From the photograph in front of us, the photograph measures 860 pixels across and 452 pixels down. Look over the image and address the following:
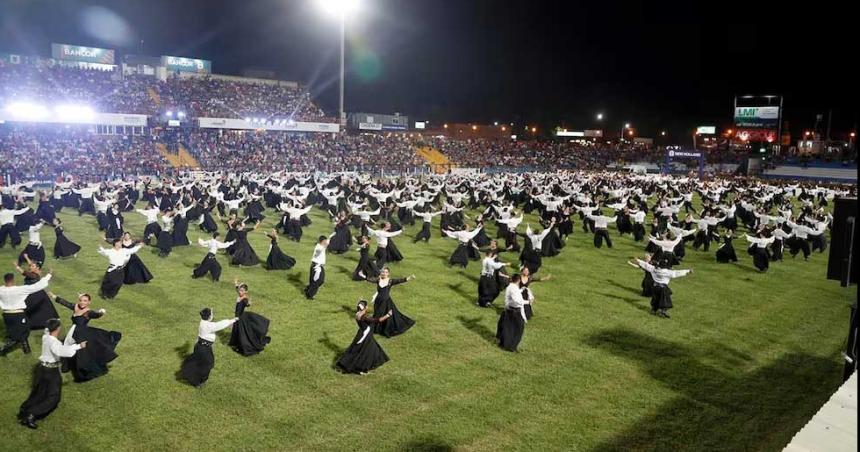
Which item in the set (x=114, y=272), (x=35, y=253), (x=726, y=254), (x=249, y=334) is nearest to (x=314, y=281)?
(x=249, y=334)

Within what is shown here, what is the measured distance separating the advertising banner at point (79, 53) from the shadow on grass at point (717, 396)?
62929 millimetres

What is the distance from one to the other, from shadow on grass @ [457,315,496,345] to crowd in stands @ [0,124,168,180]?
1242 inches

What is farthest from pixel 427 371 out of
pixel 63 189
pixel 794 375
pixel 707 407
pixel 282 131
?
pixel 282 131

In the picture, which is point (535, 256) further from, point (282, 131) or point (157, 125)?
point (282, 131)

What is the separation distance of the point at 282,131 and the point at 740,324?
49.2 m

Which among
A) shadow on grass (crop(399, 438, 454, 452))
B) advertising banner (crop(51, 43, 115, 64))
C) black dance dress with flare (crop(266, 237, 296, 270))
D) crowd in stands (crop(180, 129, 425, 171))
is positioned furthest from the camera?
advertising banner (crop(51, 43, 115, 64))

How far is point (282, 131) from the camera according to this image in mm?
56531

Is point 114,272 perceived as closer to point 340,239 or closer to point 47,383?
point 47,383

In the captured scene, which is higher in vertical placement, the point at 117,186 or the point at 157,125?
the point at 157,125

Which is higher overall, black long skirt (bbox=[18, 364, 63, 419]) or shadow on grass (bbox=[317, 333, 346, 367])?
black long skirt (bbox=[18, 364, 63, 419])

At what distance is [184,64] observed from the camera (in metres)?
64.5

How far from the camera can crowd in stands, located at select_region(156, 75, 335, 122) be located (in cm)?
5300

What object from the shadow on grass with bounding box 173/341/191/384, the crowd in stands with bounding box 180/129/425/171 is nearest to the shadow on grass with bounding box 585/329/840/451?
the shadow on grass with bounding box 173/341/191/384

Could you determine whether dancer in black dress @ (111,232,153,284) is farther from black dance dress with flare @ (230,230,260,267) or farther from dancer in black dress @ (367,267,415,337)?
dancer in black dress @ (367,267,415,337)
